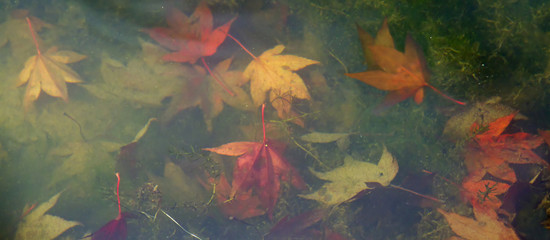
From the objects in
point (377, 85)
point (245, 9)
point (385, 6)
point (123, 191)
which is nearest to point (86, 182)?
point (123, 191)

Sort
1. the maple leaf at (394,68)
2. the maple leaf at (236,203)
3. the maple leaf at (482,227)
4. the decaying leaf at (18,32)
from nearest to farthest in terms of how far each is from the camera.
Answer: the maple leaf at (482,227) < the maple leaf at (394,68) < the maple leaf at (236,203) < the decaying leaf at (18,32)

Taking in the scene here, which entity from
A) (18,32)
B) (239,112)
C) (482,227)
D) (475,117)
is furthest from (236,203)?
(18,32)

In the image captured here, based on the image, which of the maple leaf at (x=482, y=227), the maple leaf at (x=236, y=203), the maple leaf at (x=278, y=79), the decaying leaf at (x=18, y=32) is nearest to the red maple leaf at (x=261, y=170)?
the maple leaf at (x=236, y=203)

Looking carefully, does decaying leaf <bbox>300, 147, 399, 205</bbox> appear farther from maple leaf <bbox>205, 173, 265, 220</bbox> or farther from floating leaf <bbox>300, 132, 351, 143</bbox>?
maple leaf <bbox>205, 173, 265, 220</bbox>

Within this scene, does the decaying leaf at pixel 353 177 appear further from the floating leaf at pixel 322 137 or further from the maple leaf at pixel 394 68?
the maple leaf at pixel 394 68

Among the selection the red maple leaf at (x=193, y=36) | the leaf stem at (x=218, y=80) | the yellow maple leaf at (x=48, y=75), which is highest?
the red maple leaf at (x=193, y=36)

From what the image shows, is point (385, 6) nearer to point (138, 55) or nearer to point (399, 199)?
point (399, 199)

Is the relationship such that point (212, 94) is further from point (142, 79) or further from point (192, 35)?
point (142, 79)
